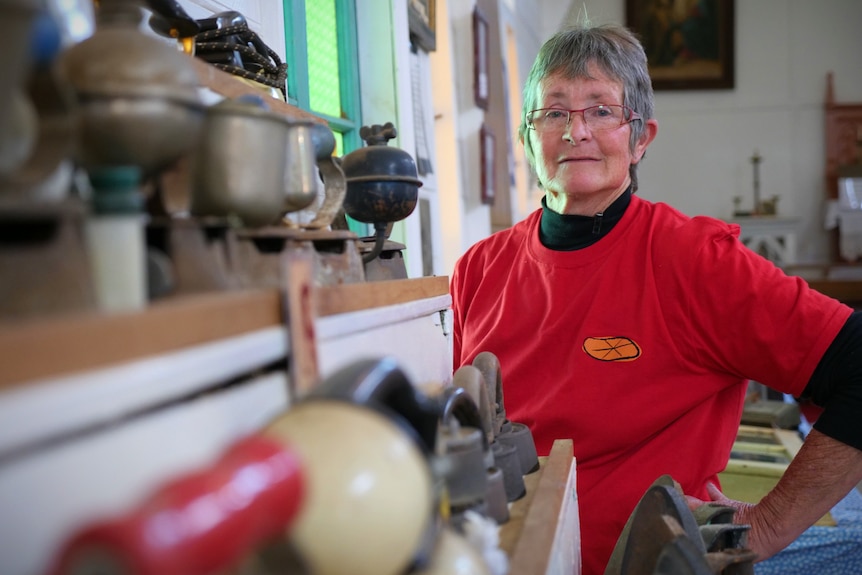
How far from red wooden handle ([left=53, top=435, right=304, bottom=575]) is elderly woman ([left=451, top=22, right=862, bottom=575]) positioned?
4.20 ft

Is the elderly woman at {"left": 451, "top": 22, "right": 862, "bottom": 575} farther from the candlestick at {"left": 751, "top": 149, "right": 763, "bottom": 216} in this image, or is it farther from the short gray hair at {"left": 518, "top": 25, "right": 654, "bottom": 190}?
the candlestick at {"left": 751, "top": 149, "right": 763, "bottom": 216}

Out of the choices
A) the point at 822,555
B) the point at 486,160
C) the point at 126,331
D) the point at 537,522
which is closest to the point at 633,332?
the point at 537,522

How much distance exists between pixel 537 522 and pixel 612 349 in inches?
34.3

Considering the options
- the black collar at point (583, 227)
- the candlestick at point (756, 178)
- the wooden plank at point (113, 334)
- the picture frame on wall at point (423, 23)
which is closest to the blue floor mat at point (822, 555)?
the black collar at point (583, 227)

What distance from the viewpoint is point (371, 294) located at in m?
0.92

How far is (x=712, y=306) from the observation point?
5.38ft

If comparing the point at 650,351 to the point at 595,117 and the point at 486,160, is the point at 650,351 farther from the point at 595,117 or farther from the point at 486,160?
the point at 486,160

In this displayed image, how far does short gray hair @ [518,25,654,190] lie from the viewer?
184 cm

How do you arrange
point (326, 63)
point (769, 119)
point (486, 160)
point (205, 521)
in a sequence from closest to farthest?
point (205, 521), point (326, 63), point (486, 160), point (769, 119)

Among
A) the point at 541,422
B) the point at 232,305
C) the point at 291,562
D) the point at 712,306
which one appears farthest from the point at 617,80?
the point at 291,562

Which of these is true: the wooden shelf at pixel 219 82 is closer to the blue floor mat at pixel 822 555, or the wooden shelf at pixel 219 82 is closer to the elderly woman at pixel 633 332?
the elderly woman at pixel 633 332

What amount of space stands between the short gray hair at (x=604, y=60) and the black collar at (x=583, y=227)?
0.59 ft

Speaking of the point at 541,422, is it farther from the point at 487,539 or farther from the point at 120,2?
the point at 120,2

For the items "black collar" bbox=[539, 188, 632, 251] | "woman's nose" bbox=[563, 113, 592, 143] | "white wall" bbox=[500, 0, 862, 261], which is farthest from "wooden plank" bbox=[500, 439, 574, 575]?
"white wall" bbox=[500, 0, 862, 261]
